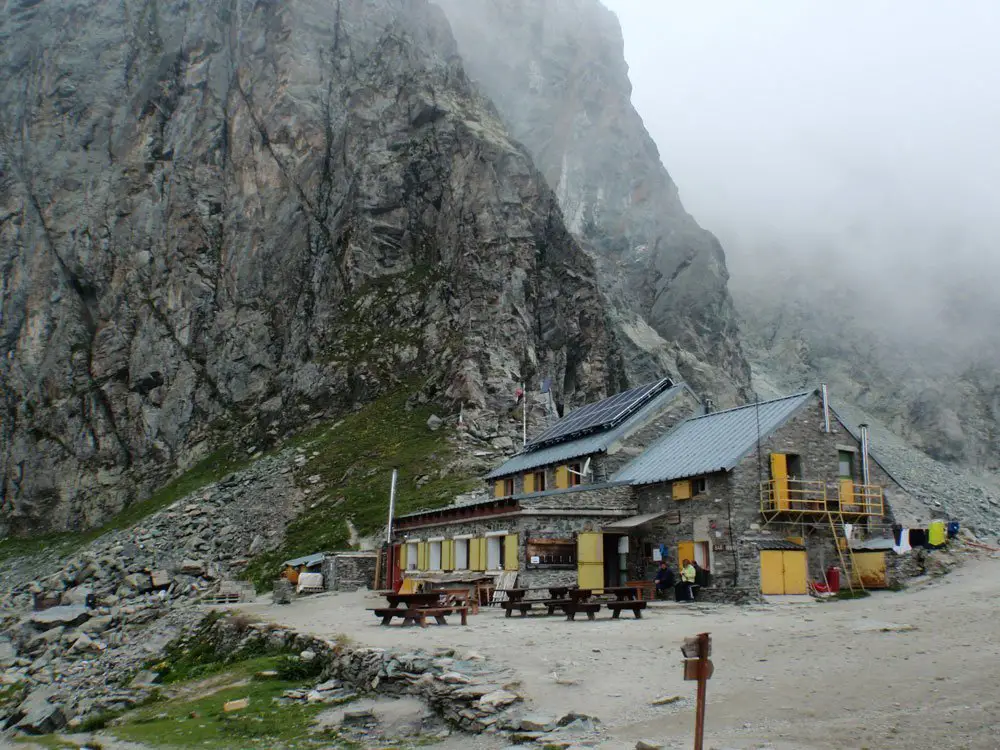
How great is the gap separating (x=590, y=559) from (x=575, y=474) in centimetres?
832

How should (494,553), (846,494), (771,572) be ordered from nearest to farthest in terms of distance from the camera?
1. (771,572)
2. (846,494)
3. (494,553)

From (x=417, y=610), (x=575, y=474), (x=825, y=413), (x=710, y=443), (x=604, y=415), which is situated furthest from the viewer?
(x=604, y=415)

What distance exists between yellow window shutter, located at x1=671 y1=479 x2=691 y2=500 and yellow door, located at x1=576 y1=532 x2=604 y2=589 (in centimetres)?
350

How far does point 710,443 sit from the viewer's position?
118 ft

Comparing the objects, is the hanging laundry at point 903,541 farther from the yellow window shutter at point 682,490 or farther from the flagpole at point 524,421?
the flagpole at point 524,421

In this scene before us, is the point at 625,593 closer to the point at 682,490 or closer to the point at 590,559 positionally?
the point at 590,559

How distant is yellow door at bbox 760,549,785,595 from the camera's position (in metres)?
30.4

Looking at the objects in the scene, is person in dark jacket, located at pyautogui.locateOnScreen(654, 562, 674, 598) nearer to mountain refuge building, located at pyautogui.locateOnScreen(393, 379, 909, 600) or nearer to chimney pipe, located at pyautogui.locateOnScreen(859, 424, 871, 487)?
mountain refuge building, located at pyautogui.locateOnScreen(393, 379, 909, 600)

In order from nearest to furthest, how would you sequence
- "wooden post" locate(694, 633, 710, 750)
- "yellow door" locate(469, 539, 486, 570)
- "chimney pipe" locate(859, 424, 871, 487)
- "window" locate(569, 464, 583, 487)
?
"wooden post" locate(694, 633, 710, 750), "chimney pipe" locate(859, 424, 871, 487), "yellow door" locate(469, 539, 486, 570), "window" locate(569, 464, 583, 487)

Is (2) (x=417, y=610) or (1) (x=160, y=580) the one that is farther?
(1) (x=160, y=580)

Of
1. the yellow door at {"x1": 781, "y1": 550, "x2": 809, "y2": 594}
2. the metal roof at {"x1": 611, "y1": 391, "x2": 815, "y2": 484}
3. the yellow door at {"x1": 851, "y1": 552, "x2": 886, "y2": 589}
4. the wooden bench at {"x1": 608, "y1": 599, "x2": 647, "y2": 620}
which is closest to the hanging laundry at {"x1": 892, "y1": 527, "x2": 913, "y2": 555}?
the yellow door at {"x1": 851, "y1": 552, "x2": 886, "y2": 589}

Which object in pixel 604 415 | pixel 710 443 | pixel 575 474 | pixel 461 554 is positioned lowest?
pixel 461 554

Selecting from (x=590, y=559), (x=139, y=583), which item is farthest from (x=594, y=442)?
(x=139, y=583)

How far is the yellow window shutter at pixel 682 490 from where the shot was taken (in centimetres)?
3325
